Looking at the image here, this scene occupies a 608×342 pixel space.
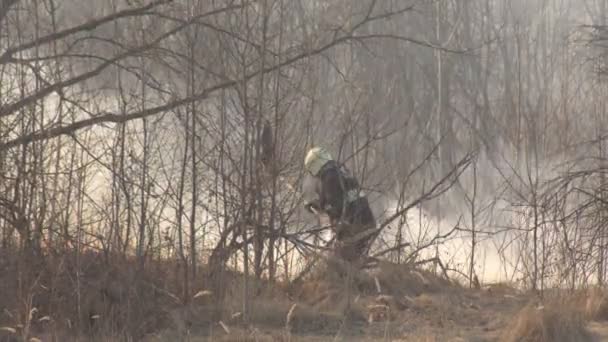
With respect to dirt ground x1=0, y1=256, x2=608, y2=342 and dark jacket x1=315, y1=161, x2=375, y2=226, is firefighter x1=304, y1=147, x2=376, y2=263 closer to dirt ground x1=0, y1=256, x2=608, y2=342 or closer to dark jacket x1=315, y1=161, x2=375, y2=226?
dark jacket x1=315, y1=161, x2=375, y2=226

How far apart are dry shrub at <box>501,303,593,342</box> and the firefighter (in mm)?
2335

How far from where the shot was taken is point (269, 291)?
7113 millimetres

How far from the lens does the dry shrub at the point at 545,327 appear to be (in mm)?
5636

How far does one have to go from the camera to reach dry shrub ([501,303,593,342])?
5.64m

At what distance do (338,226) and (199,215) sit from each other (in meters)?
1.99

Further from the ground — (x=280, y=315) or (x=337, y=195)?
(x=337, y=195)

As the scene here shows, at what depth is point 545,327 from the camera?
566 centimetres

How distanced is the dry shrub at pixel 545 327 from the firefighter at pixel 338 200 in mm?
2335

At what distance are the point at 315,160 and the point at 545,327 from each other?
3.18 meters

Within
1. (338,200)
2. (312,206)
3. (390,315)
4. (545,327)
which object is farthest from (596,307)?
(312,206)

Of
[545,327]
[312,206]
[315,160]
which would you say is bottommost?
[545,327]

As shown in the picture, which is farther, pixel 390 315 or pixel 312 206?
pixel 312 206

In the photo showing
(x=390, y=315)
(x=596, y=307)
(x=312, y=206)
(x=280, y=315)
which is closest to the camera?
(x=280, y=315)

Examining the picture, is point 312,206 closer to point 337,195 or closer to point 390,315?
point 337,195
